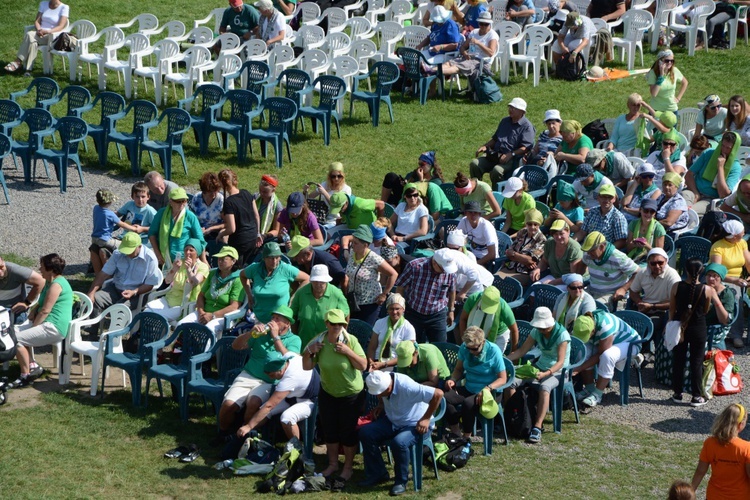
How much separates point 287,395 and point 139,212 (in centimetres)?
423

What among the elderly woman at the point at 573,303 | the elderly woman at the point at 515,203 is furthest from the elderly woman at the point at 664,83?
the elderly woman at the point at 573,303

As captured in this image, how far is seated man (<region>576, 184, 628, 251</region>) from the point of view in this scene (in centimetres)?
1377

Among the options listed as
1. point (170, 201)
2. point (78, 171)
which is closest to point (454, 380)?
point (170, 201)

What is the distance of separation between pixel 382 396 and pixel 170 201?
428cm

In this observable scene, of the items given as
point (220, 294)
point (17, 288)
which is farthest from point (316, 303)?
point (17, 288)

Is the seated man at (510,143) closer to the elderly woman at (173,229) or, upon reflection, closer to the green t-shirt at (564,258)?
the green t-shirt at (564,258)

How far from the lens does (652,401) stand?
487 inches

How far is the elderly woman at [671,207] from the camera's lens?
47.2ft

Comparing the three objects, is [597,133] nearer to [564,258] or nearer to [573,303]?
[564,258]

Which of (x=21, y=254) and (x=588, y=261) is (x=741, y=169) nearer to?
(x=588, y=261)

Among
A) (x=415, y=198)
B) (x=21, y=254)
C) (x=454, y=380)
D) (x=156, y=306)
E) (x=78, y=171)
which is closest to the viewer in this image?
(x=454, y=380)

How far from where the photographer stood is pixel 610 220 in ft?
45.3

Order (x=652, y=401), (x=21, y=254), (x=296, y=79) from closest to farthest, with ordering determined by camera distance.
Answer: (x=652, y=401) < (x=21, y=254) < (x=296, y=79)

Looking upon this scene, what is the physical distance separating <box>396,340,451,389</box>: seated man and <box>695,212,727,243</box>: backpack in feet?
13.3
